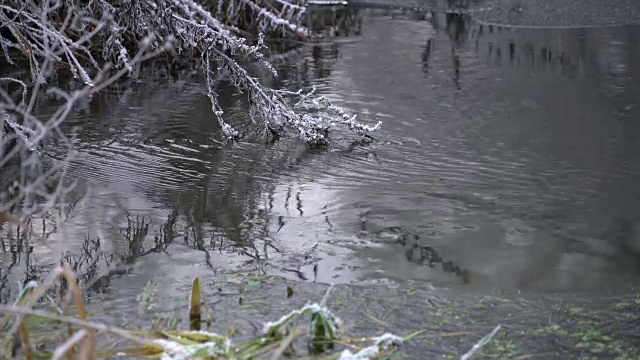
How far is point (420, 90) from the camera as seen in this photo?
884 cm

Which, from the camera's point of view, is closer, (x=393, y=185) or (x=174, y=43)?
(x=393, y=185)

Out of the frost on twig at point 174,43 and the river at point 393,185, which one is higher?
the frost on twig at point 174,43

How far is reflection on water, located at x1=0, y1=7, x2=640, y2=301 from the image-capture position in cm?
477

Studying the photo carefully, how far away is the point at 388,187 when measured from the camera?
5996mm

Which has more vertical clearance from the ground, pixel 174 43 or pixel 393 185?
pixel 174 43

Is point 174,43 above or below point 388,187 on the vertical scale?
above

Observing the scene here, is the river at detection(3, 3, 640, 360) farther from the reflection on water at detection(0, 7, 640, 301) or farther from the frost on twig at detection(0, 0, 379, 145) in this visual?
the frost on twig at detection(0, 0, 379, 145)

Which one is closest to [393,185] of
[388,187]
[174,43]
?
[388,187]

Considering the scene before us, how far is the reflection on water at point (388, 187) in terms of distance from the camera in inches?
188

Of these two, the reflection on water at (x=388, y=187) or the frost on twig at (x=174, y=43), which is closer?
the reflection on water at (x=388, y=187)

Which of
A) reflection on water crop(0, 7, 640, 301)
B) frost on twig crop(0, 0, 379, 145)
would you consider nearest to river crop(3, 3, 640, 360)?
reflection on water crop(0, 7, 640, 301)

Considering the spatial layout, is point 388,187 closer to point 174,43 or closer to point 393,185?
point 393,185

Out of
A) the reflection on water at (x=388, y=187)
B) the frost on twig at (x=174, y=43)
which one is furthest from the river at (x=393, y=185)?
the frost on twig at (x=174, y=43)

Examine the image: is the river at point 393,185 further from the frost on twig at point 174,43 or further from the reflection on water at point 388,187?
the frost on twig at point 174,43
